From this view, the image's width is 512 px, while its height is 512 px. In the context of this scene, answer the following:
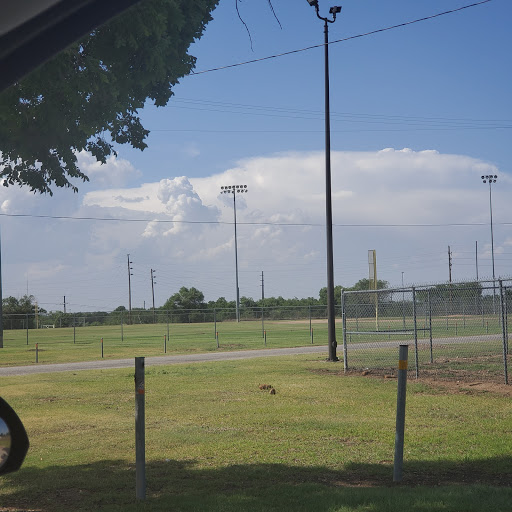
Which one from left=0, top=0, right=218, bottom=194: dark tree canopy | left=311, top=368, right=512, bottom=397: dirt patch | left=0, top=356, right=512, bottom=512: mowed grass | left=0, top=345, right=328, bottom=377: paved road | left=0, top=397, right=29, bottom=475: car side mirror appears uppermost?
left=0, top=0, right=218, bottom=194: dark tree canopy

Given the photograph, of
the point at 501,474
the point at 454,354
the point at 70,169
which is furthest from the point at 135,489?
the point at 454,354

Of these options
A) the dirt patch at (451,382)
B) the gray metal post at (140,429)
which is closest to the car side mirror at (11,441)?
the gray metal post at (140,429)

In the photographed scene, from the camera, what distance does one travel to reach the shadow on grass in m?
6.27

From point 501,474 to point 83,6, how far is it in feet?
23.1

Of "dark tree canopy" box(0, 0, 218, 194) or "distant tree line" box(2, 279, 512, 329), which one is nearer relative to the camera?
"dark tree canopy" box(0, 0, 218, 194)

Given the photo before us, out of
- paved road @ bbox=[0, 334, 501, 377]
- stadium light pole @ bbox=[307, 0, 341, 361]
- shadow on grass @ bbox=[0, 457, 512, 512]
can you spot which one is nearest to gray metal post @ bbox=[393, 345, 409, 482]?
shadow on grass @ bbox=[0, 457, 512, 512]

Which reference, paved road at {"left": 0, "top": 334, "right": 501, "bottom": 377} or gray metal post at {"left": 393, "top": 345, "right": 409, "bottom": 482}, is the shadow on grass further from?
paved road at {"left": 0, "top": 334, "right": 501, "bottom": 377}

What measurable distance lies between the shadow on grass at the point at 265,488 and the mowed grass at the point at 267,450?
19mm

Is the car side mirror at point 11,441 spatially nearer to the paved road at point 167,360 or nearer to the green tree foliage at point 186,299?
the paved road at point 167,360

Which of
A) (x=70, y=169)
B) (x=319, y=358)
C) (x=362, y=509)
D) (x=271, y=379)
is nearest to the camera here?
(x=362, y=509)

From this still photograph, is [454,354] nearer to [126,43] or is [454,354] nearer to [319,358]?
[319,358]

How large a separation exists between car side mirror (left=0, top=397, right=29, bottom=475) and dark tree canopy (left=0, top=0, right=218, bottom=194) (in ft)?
25.0

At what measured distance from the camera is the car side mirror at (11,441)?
6.17ft

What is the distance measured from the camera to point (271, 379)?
57.2 feet
